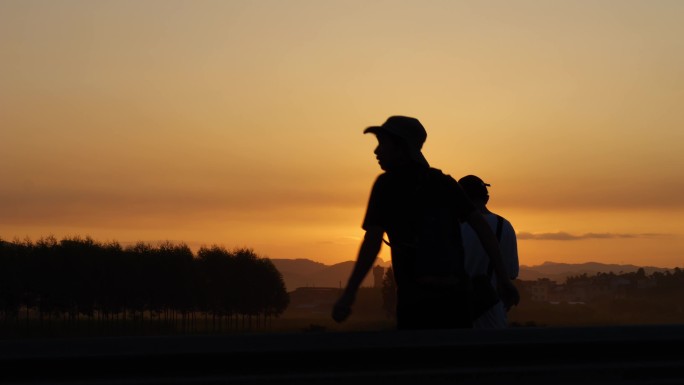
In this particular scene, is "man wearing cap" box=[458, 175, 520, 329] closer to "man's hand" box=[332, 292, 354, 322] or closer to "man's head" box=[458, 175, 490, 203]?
"man's head" box=[458, 175, 490, 203]

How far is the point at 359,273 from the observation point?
17.2ft

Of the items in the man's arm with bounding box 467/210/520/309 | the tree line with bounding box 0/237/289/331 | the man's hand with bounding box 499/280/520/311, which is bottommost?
the man's hand with bounding box 499/280/520/311

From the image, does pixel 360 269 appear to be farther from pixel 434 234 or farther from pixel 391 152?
pixel 391 152

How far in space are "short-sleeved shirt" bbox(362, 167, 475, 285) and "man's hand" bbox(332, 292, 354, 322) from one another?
0.46 m

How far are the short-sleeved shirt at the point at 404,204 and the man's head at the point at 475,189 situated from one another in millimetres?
2106

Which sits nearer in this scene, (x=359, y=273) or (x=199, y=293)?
(x=359, y=273)

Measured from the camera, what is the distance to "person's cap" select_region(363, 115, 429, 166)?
18.5 ft

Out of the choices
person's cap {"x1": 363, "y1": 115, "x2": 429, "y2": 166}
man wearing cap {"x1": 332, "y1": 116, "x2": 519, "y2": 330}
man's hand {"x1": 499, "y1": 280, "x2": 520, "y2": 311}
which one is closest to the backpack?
man wearing cap {"x1": 332, "y1": 116, "x2": 519, "y2": 330}

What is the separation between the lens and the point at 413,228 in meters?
5.52

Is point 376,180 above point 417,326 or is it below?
above

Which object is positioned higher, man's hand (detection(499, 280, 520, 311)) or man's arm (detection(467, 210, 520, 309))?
man's arm (detection(467, 210, 520, 309))

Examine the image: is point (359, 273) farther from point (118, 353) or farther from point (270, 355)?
point (118, 353)

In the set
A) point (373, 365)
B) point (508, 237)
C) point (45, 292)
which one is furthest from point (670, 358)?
point (45, 292)

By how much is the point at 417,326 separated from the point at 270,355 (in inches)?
60.8
